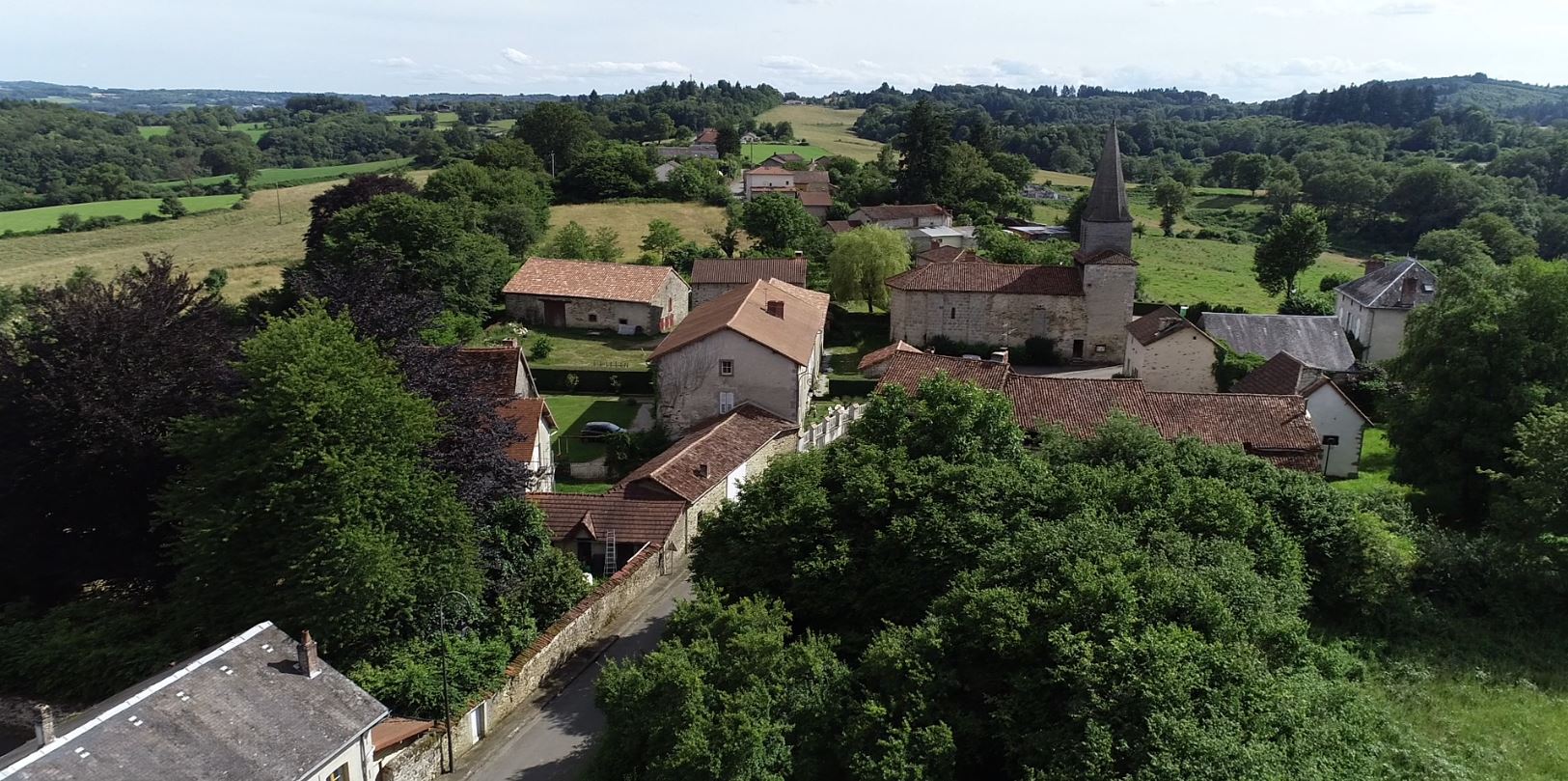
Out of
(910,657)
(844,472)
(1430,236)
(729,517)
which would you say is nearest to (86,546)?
(729,517)

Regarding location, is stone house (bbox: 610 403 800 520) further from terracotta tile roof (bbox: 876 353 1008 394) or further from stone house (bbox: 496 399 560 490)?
terracotta tile roof (bbox: 876 353 1008 394)

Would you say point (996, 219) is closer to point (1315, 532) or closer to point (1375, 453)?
point (1375, 453)

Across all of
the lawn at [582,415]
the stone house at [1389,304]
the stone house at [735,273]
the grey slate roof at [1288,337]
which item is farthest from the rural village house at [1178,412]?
the stone house at [735,273]

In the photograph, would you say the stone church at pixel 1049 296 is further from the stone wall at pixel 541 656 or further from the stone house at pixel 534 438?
the stone wall at pixel 541 656

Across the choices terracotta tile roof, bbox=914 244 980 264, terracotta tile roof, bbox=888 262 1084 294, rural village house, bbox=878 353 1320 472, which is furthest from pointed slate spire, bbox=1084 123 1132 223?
rural village house, bbox=878 353 1320 472

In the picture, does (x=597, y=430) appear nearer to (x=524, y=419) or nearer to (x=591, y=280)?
(x=524, y=419)
